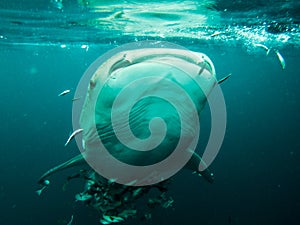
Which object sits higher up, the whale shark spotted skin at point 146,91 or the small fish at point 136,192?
the whale shark spotted skin at point 146,91

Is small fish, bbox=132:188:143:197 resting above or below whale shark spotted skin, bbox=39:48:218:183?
below

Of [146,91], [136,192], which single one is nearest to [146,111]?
[146,91]

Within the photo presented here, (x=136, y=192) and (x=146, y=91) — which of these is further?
(x=136, y=192)

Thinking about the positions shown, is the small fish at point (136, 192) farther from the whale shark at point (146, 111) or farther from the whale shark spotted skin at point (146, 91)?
the whale shark spotted skin at point (146, 91)

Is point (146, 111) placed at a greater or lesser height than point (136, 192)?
greater

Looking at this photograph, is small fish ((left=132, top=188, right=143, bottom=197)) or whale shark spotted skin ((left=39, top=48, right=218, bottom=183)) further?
small fish ((left=132, top=188, right=143, bottom=197))

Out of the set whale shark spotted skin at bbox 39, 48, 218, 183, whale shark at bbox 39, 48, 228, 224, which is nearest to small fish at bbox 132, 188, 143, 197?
whale shark at bbox 39, 48, 228, 224

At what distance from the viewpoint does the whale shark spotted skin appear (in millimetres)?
2363

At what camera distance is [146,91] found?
2318mm

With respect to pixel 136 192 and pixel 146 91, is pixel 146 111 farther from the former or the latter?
pixel 136 192

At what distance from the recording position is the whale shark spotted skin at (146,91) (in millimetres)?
2363

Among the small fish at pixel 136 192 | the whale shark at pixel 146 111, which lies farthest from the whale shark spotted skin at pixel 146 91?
the small fish at pixel 136 192

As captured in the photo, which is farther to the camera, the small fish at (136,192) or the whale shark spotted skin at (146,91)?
the small fish at (136,192)

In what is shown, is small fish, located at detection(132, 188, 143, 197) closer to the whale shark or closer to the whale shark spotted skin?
the whale shark
